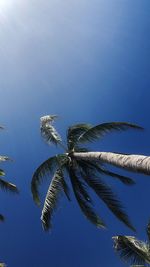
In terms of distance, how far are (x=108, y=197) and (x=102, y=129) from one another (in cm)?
325

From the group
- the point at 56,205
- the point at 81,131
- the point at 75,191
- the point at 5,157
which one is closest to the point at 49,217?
the point at 56,205

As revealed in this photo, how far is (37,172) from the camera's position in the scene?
22391 millimetres

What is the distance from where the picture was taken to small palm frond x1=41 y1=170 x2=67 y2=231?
20.5 meters

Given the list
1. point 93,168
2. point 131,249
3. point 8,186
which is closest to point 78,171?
point 93,168

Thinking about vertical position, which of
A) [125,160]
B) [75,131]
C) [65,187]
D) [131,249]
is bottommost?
[131,249]

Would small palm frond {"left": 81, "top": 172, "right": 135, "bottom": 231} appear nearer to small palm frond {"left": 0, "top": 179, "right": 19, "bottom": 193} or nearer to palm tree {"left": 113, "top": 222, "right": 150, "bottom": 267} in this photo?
palm tree {"left": 113, "top": 222, "right": 150, "bottom": 267}

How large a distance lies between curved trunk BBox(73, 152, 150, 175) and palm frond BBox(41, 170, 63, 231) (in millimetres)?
1944

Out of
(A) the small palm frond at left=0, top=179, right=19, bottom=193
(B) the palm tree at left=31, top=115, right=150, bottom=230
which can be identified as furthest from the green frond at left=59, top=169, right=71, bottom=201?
(A) the small palm frond at left=0, top=179, right=19, bottom=193

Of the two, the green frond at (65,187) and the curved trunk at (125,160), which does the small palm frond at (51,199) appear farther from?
the curved trunk at (125,160)

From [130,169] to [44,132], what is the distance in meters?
8.68

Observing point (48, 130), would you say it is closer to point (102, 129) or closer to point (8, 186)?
point (102, 129)

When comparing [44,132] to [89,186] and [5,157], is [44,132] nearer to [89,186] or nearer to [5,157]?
[89,186]

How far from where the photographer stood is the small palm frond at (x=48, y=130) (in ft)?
74.4

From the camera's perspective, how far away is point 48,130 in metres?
22.9
